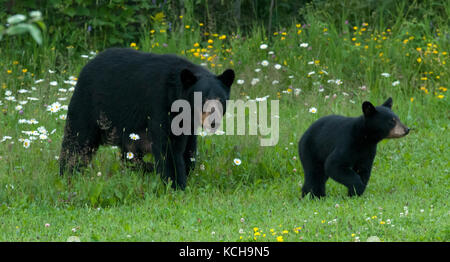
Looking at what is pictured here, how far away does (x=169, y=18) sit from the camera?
11.5m

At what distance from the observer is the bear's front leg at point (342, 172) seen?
5.57 metres

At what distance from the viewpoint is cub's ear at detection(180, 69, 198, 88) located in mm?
5750

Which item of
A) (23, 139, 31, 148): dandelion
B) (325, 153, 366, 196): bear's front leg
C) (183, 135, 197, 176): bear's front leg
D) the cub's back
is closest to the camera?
(325, 153, 366, 196): bear's front leg

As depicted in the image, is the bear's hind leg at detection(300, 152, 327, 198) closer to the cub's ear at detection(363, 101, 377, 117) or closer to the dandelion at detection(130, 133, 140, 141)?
the cub's ear at detection(363, 101, 377, 117)

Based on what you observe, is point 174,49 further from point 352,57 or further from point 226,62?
point 352,57

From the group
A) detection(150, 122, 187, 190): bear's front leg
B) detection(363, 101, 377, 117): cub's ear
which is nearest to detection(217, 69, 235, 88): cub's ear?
detection(150, 122, 187, 190): bear's front leg

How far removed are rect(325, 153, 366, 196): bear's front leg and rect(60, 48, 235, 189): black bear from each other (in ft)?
3.73

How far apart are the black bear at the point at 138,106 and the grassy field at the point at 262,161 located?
220mm

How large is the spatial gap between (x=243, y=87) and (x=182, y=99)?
10.9ft

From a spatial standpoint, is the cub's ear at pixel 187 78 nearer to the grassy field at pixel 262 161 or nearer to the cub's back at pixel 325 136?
the grassy field at pixel 262 161

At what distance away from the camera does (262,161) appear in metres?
7.03

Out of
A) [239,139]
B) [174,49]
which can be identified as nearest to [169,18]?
[174,49]

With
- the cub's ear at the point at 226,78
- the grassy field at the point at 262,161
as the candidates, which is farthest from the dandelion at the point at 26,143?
the cub's ear at the point at 226,78

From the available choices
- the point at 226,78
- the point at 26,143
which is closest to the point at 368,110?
the point at 226,78
